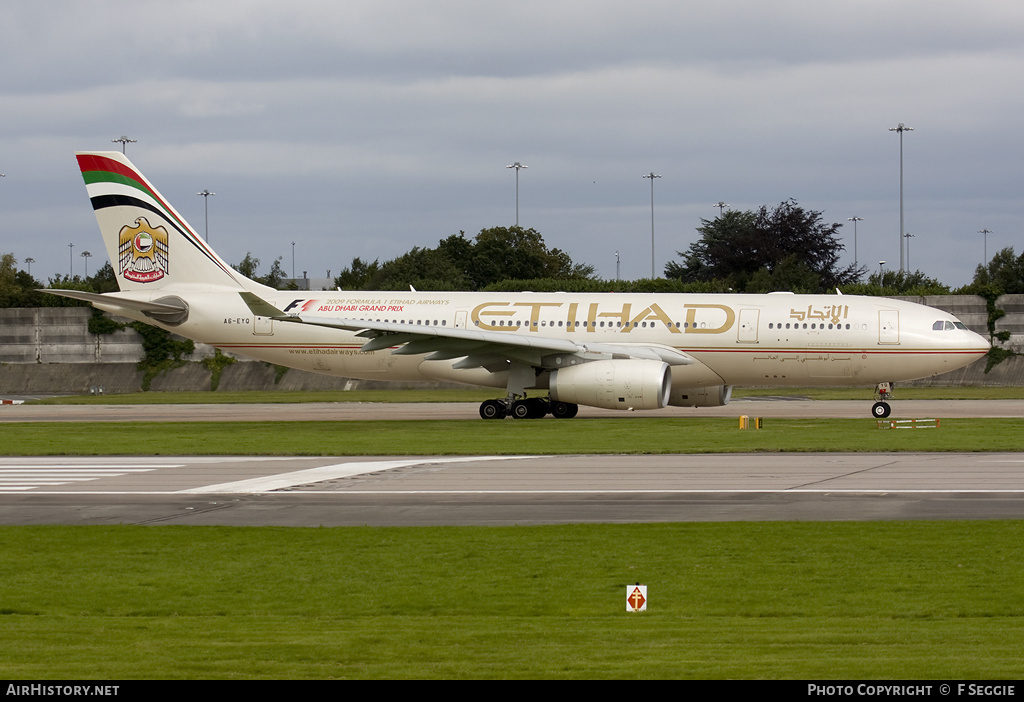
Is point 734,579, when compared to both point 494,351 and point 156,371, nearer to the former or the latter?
point 494,351

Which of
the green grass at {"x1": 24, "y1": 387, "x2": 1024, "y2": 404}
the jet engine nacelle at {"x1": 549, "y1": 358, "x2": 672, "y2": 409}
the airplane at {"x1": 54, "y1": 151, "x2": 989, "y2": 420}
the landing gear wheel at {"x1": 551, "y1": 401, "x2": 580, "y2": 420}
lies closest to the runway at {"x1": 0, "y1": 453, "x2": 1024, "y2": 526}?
the jet engine nacelle at {"x1": 549, "y1": 358, "x2": 672, "y2": 409}

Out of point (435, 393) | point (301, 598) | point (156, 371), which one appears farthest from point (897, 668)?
point (156, 371)

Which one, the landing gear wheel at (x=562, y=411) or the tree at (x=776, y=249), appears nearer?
the landing gear wheel at (x=562, y=411)

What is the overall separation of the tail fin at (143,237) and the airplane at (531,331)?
0.14ft

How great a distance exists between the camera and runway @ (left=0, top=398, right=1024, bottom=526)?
15.2 meters

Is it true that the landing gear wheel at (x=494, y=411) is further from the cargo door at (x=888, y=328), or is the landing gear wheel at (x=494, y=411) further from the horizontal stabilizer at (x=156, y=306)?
the cargo door at (x=888, y=328)

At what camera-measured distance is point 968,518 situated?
47.3 ft

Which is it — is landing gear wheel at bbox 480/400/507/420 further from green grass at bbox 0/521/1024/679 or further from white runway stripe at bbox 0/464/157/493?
green grass at bbox 0/521/1024/679

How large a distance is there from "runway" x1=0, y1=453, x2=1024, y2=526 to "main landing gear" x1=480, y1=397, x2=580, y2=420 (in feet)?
33.7

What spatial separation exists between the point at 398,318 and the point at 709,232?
64681 millimetres

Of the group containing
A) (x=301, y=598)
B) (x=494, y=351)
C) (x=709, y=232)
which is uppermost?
(x=709, y=232)

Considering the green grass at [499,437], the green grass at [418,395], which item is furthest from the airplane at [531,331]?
the green grass at [418,395]

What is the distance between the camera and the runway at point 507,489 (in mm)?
15195

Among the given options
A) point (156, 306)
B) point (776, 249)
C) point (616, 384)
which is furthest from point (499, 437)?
point (776, 249)
